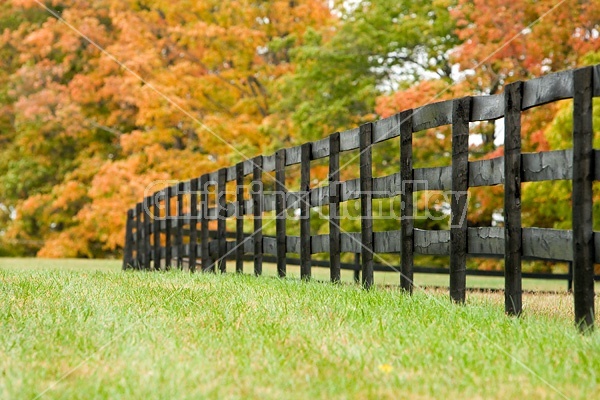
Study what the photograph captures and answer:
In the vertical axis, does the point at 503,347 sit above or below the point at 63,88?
below

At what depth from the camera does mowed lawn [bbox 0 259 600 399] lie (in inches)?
146

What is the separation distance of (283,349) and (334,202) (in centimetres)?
423

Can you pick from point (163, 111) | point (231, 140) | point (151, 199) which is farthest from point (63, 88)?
point (151, 199)

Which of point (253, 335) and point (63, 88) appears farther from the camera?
point (63, 88)

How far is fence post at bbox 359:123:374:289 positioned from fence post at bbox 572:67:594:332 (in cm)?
283

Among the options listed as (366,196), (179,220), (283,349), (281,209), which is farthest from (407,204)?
(179,220)

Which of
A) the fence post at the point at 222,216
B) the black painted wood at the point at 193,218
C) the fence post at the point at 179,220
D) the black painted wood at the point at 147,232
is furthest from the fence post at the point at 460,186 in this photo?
the black painted wood at the point at 147,232

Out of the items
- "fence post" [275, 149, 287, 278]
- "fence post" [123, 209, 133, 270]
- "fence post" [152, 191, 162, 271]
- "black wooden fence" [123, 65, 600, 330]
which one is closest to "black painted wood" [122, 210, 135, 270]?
"fence post" [123, 209, 133, 270]

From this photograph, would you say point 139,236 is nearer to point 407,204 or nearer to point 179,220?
point 179,220

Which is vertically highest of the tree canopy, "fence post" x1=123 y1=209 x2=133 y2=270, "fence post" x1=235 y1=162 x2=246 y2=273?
the tree canopy

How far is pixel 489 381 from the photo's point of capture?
383 centimetres

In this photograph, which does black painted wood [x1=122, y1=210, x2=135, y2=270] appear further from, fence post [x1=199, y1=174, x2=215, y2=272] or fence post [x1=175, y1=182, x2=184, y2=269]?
fence post [x1=199, y1=174, x2=215, y2=272]

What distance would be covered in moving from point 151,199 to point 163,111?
9346 millimetres

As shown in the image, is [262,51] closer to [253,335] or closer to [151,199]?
[151,199]
